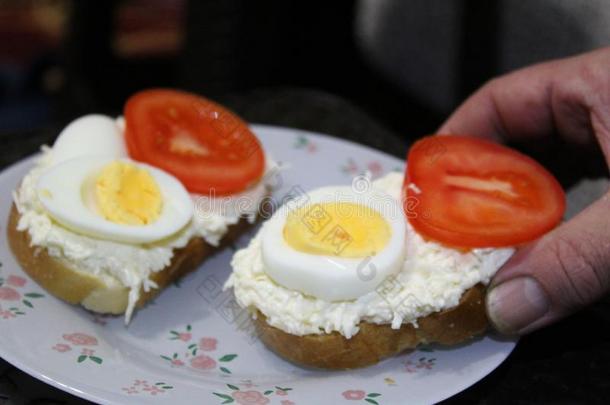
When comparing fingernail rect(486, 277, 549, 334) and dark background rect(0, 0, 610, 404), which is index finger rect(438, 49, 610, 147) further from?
fingernail rect(486, 277, 549, 334)

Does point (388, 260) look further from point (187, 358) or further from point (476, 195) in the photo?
point (187, 358)

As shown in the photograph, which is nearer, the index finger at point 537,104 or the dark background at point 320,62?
the index finger at point 537,104

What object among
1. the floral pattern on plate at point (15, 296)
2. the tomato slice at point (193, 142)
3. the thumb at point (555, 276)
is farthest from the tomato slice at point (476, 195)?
the floral pattern on plate at point (15, 296)

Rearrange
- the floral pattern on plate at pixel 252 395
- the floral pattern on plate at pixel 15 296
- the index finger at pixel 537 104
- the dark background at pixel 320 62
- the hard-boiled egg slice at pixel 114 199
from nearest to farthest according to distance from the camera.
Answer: the floral pattern on plate at pixel 252 395 < the floral pattern on plate at pixel 15 296 < the hard-boiled egg slice at pixel 114 199 < the index finger at pixel 537 104 < the dark background at pixel 320 62

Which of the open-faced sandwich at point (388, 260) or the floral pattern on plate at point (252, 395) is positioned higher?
the open-faced sandwich at point (388, 260)

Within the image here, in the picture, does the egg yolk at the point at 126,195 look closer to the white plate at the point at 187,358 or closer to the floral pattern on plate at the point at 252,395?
the white plate at the point at 187,358

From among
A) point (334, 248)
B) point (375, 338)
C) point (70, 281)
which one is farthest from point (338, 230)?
point (70, 281)
